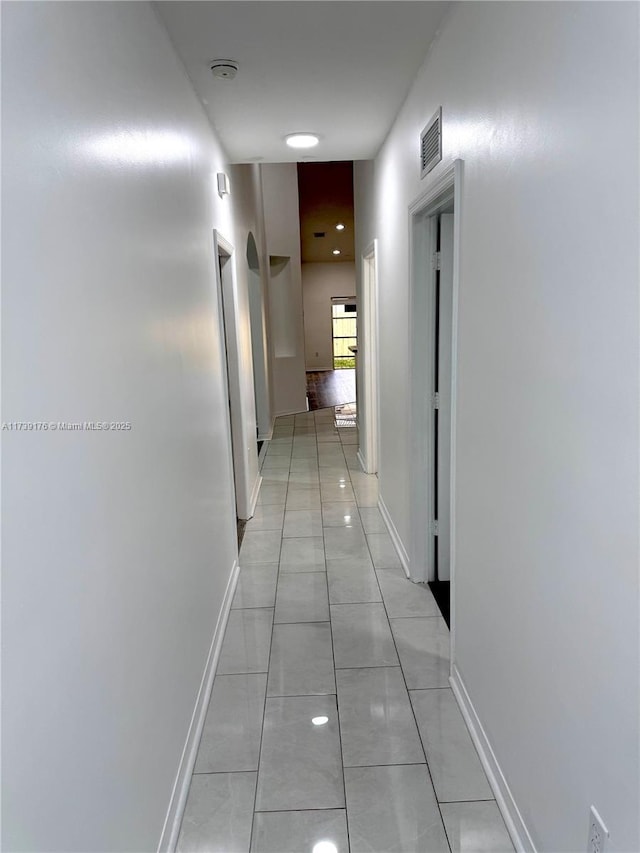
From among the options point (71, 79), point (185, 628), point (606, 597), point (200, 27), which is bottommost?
point (185, 628)

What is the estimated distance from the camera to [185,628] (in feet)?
6.99

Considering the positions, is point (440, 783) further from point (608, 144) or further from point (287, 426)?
point (287, 426)

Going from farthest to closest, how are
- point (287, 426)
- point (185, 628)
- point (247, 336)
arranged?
point (287, 426) → point (247, 336) → point (185, 628)

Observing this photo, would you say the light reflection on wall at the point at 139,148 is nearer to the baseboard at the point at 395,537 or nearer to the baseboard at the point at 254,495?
the baseboard at the point at 395,537

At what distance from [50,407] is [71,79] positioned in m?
0.71

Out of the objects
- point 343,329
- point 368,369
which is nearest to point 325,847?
point 368,369

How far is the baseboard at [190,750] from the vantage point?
1.74 metres

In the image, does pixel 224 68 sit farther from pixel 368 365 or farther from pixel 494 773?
pixel 368 365

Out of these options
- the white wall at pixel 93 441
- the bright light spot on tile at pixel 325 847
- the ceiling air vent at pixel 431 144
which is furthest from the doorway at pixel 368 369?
the bright light spot on tile at pixel 325 847

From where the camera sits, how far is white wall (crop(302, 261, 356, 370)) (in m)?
15.3

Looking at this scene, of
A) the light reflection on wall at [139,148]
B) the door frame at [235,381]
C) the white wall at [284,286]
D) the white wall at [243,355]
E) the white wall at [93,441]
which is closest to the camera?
the white wall at [93,441]

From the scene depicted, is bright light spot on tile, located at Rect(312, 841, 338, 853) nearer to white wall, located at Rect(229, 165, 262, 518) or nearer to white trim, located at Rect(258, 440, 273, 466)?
white wall, located at Rect(229, 165, 262, 518)

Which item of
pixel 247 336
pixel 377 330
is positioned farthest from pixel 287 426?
pixel 377 330

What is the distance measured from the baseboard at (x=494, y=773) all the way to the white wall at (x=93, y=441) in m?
1.04
